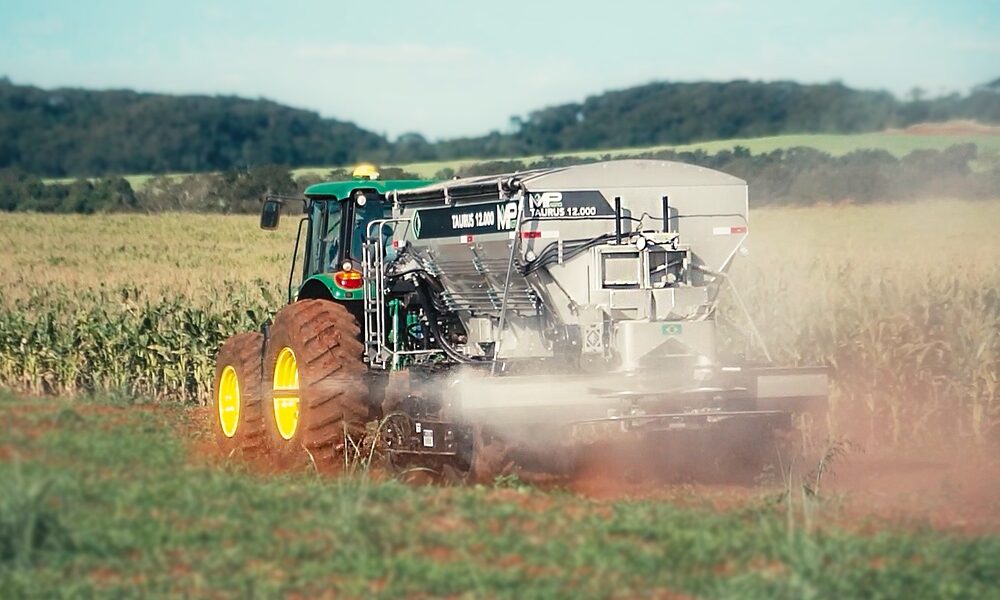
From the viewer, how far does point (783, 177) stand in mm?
17406

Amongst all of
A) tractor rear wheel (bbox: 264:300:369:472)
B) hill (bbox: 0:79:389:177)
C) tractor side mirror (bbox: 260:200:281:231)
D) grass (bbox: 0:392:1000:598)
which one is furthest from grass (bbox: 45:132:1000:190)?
grass (bbox: 0:392:1000:598)

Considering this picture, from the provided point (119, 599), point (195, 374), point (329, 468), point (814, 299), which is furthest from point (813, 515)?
point (195, 374)

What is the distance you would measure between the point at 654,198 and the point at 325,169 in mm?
6792

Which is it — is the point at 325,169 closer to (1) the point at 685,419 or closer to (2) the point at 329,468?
(2) the point at 329,468

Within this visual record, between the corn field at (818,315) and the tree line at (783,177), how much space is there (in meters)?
0.62

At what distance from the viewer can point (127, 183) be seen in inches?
730

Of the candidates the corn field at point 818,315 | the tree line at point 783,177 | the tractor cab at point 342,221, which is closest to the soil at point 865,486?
the corn field at point 818,315

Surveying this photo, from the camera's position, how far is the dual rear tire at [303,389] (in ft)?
36.8

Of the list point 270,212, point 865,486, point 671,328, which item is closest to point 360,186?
point 270,212

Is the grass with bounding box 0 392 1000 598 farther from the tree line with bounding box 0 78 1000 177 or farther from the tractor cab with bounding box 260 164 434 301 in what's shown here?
the tree line with bounding box 0 78 1000 177

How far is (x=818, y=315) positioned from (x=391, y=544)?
9.21m

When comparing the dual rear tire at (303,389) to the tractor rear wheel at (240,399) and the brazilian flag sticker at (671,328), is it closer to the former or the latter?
the tractor rear wheel at (240,399)

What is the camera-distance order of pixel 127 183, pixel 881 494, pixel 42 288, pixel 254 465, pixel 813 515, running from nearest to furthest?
pixel 813 515, pixel 881 494, pixel 254 465, pixel 127 183, pixel 42 288

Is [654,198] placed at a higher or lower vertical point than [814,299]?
higher
